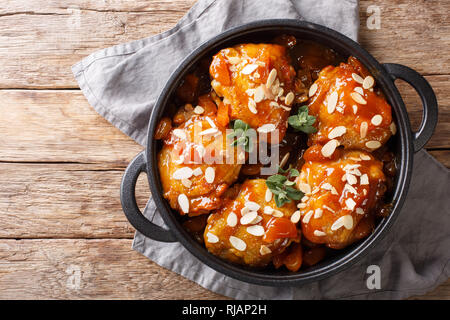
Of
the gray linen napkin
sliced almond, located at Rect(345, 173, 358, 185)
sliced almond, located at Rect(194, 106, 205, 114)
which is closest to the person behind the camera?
sliced almond, located at Rect(345, 173, 358, 185)

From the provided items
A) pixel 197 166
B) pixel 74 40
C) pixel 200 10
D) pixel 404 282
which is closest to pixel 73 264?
pixel 197 166

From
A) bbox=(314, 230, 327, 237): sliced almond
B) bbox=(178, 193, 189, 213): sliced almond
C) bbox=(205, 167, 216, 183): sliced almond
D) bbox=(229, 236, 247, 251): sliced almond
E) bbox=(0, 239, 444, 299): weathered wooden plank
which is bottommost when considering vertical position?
bbox=(0, 239, 444, 299): weathered wooden plank

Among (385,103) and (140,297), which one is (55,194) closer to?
(140,297)

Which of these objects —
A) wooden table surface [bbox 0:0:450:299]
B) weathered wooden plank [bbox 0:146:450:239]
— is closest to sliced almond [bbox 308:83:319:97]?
wooden table surface [bbox 0:0:450:299]

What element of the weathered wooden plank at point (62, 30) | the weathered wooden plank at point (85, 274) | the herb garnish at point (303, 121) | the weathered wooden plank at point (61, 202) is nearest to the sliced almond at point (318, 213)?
the herb garnish at point (303, 121)

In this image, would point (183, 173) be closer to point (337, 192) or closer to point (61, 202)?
point (337, 192)

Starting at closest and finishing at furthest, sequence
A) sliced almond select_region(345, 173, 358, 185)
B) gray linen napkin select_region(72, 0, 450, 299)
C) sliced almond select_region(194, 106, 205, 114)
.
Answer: sliced almond select_region(345, 173, 358, 185)
sliced almond select_region(194, 106, 205, 114)
gray linen napkin select_region(72, 0, 450, 299)

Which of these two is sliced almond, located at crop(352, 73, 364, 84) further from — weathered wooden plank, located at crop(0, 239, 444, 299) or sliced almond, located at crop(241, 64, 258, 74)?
weathered wooden plank, located at crop(0, 239, 444, 299)
